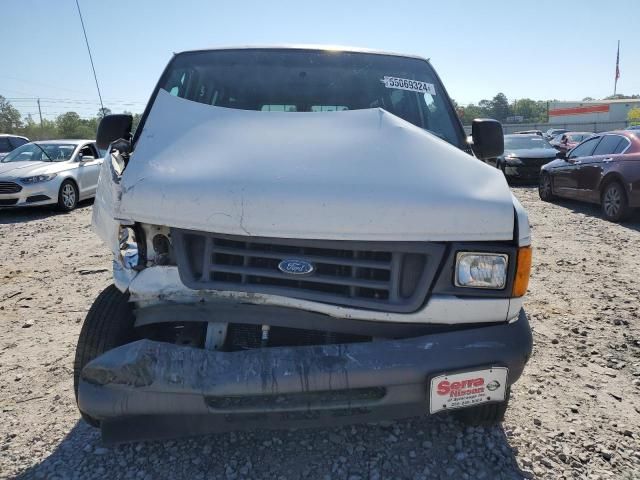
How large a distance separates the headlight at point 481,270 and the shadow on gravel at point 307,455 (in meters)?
0.93

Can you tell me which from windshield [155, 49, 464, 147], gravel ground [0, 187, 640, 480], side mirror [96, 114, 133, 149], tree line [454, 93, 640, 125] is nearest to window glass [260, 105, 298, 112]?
windshield [155, 49, 464, 147]

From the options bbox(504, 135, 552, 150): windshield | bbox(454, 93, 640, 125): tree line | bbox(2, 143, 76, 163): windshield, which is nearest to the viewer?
bbox(2, 143, 76, 163): windshield

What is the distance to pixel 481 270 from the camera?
205 cm

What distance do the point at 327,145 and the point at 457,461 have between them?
1.66 meters

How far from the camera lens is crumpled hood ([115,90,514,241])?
1.95 m

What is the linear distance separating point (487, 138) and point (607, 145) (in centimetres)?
684

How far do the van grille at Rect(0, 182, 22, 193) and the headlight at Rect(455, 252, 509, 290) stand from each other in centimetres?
972

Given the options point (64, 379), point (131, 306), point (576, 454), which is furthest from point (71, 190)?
point (576, 454)

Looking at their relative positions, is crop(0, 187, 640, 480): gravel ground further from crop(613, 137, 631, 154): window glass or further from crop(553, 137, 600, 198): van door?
crop(553, 137, 600, 198): van door

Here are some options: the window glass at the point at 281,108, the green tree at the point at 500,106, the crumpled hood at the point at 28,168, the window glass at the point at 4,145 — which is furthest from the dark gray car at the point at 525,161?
the green tree at the point at 500,106

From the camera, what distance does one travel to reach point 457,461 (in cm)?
233

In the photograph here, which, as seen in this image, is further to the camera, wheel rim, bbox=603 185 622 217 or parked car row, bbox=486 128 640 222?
wheel rim, bbox=603 185 622 217

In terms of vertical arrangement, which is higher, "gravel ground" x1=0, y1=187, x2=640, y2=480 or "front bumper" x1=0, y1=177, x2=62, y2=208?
"front bumper" x1=0, y1=177, x2=62, y2=208

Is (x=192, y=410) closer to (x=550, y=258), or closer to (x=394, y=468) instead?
(x=394, y=468)
